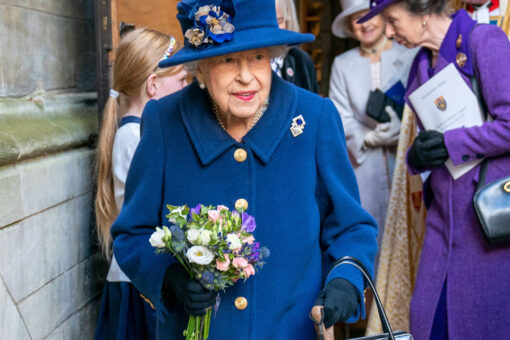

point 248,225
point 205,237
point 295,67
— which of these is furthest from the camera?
point 295,67

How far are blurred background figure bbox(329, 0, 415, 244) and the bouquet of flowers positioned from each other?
2910mm

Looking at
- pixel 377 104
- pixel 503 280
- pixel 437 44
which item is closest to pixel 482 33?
pixel 437 44

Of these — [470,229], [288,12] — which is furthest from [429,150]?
[288,12]

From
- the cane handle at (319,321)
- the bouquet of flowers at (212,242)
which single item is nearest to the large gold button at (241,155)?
the bouquet of flowers at (212,242)

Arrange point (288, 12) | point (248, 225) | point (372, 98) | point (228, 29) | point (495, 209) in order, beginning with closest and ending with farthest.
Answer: point (248, 225)
point (228, 29)
point (495, 209)
point (288, 12)
point (372, 98)

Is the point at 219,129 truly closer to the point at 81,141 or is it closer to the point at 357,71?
the point at 81,141

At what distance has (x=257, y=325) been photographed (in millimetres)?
2178

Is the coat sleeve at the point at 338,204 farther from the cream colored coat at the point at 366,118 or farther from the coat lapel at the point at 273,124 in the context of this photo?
the cream colored coat at the point at 366,118

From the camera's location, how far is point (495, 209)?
317cm

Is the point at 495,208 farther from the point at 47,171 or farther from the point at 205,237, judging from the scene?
the point at 47,171

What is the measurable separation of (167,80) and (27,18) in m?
0.72

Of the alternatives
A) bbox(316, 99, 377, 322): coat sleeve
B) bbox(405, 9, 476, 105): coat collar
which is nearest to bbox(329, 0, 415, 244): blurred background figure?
bbox(405, 9, 476, 105): coat collar

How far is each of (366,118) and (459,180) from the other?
4.81 feet

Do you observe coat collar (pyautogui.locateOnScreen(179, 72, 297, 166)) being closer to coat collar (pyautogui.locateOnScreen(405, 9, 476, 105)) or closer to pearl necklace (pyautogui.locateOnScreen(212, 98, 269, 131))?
pearl necklace (pyautogui.locateOnScreen(212, 98, 269, 131))
